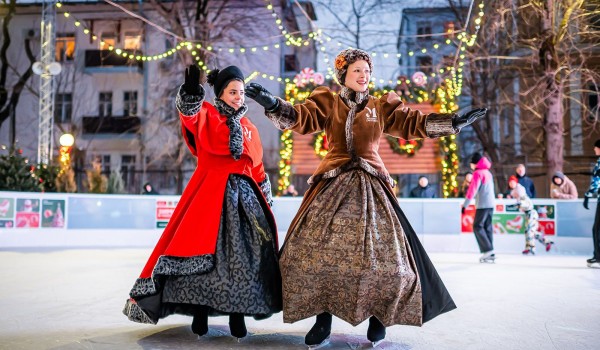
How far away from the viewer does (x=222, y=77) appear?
141 inches

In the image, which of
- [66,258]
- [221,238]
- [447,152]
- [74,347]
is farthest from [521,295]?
[447,152]

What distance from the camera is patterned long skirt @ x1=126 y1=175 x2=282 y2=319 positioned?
10.4ft

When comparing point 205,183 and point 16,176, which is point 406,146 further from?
point 205,183

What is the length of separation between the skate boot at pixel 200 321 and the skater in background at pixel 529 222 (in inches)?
315

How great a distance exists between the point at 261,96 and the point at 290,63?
2330 cm

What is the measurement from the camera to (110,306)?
14.6 ft

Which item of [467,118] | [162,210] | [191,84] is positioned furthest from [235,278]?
[162,210]

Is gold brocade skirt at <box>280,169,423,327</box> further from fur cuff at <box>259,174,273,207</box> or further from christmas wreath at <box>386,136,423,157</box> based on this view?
christmas wreath at <box>386,136,423,157</box>

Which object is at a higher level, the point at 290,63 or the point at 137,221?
the point at 290,63

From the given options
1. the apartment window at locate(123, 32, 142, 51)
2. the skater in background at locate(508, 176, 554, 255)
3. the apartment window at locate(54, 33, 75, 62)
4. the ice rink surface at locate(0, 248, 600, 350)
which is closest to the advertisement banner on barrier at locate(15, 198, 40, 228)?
the ice rink surface at locate(0, 248, 600, 350)

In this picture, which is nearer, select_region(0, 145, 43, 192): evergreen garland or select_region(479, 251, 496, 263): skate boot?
select_region(479, 251, 496, 263): skate boot

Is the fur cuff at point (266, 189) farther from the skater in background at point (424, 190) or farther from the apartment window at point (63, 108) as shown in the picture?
the apartment window at point (63, 108)

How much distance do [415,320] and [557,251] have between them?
8825mm

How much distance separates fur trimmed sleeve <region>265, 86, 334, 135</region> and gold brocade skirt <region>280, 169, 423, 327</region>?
19.2 inches
